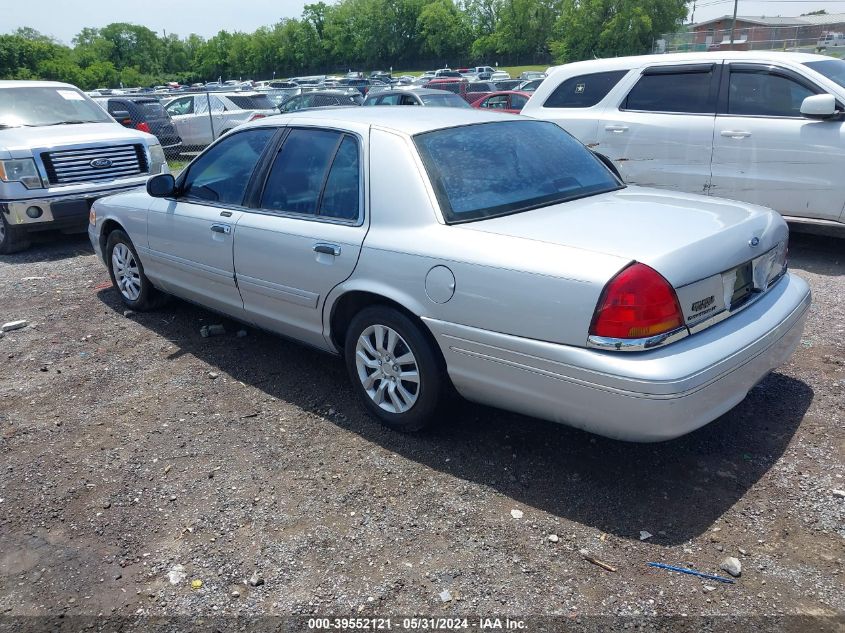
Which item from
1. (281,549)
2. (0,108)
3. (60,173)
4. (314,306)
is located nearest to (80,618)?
(281,549)

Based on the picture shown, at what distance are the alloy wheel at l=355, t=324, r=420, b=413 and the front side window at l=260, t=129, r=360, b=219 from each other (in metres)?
0.69

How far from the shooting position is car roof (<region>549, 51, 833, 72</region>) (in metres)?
6.55

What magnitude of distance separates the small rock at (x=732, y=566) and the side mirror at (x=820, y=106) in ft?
15.7

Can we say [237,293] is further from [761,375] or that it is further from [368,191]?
[761,375]

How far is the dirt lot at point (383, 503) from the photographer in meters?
2.73

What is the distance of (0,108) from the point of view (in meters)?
8.98

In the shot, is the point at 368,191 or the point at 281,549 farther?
the point at 368,191

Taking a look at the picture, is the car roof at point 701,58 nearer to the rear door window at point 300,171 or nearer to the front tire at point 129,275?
the rear door window at point 300,171

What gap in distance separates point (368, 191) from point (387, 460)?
1.43 m

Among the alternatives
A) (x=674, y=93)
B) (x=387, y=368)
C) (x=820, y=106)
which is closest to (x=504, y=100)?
(x=674, y=93)

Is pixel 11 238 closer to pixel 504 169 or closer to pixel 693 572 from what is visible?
pixel 504 169

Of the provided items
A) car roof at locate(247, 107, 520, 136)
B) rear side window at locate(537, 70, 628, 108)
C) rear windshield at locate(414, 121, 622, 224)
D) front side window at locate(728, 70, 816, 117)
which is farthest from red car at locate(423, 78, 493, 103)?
rear windshield at locate(414, 121, 622, 224)

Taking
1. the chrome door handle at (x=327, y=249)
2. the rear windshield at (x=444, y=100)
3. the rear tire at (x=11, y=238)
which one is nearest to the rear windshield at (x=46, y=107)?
the rear tire at (x=11, y=238)

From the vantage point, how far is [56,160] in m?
8.31
